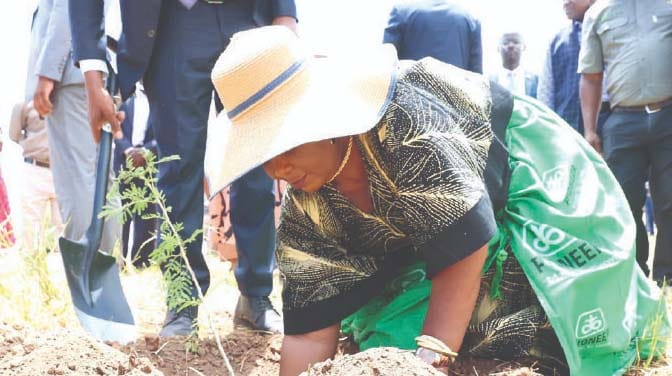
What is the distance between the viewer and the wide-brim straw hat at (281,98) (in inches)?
61.5

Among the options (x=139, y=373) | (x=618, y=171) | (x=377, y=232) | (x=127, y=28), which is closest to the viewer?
(x=139, y=373)

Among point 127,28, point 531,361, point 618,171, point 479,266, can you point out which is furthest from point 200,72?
point 618,171

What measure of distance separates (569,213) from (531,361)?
1.42ft

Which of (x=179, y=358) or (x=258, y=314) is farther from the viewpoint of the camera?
(x=258, y=314)

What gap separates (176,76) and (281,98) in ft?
3.13

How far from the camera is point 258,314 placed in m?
2.59

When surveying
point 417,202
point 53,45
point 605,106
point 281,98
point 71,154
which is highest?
point 281,98

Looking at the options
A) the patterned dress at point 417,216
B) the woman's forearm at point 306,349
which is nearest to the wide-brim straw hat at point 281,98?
the patterned dress at point 417,216

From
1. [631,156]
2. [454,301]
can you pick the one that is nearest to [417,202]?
[454,301]

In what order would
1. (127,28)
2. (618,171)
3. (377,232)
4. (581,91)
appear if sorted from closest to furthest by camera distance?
1. (377,232)
2. (127,28)
3. (618,171)
4. (581,91)

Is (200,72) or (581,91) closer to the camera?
(200,72)

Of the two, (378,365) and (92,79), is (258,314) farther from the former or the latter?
(378,365)

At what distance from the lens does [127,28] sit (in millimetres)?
2465

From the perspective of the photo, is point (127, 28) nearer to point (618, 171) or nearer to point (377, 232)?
point (377, 232)
